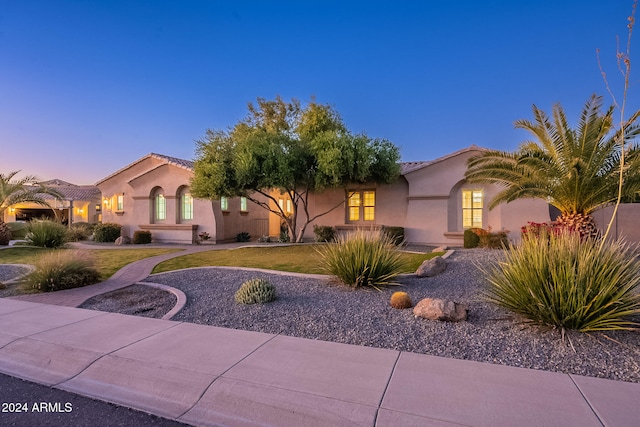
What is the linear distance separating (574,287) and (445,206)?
13.1 meters

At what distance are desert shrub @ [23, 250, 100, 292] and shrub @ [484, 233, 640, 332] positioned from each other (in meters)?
9.97

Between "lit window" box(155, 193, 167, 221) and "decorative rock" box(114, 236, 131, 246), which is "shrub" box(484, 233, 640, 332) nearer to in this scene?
"lit window" box(155, 193, 167, 221)

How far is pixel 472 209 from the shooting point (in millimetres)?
17266

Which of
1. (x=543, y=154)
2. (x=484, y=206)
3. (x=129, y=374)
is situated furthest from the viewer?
(x=484, y=206)

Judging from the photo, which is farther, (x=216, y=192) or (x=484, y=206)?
(x=484, y=206)

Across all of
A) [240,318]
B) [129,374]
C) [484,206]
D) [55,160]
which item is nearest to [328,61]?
[484,206]

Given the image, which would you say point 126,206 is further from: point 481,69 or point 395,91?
point 481,69

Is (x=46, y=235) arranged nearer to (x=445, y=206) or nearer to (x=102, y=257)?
(x=102, y=257)

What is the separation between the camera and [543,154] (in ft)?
A: 35.8

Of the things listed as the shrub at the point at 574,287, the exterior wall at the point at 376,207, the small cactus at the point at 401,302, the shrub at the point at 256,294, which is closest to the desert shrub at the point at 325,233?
the exterior wall at the point at 376,207

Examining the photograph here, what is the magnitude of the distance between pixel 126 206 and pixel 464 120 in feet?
75.1

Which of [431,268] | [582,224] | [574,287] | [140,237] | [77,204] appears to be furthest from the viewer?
[77,204]

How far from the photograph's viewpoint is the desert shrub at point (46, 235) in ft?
59.2

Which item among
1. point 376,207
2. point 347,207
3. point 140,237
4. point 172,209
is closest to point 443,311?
point 376,207
